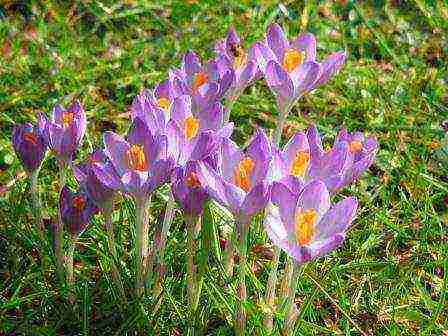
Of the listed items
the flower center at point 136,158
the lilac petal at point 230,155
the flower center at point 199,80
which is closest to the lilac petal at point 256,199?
the lilac petal at point 230,155

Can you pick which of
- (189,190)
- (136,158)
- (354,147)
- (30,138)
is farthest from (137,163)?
(354,147)

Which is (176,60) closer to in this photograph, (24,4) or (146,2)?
(146,2)

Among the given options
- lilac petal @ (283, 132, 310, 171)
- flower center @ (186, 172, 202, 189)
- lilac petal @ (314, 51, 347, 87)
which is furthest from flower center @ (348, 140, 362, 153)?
flower center @ (186, 172, 202, 189)

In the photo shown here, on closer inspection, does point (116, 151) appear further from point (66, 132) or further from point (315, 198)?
point (315, 198)

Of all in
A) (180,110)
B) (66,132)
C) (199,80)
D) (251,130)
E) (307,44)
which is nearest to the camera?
(180,110)

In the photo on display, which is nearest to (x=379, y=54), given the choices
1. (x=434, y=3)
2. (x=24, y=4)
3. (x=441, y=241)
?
(x=434, y=3)

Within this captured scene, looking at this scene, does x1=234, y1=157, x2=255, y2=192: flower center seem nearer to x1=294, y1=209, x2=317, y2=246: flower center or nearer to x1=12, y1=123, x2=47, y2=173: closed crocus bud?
x1=294, y1=209, x2=317, y2=246: flower center
